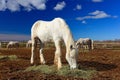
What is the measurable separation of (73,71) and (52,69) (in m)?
1.22

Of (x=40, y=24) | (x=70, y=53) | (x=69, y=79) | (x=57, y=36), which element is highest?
(x=40, y=24)

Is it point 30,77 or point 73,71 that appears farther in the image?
point 73,71

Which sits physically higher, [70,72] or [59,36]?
[59,36]

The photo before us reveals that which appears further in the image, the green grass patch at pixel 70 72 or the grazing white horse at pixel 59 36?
the grazing white horse at pixel 59 36

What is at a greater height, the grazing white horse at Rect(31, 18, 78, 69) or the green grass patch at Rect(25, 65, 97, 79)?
the grazing white horse at Rect(31, 18, 78, 69)

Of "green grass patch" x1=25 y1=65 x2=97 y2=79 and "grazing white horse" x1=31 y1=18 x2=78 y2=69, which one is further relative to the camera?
"grazing white horse" x1=31 y1=18 x2=78 y2=69

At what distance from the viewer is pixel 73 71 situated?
A: 10820 mm

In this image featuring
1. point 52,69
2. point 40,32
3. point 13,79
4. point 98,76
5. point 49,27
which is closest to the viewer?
point 13,79

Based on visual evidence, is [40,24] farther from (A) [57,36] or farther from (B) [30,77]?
(B) [30,77]

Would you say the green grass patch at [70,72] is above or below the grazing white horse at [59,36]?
below

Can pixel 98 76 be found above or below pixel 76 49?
below

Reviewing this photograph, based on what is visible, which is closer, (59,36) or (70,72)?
(70,72)

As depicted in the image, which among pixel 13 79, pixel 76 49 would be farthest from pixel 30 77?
pixel 76 49

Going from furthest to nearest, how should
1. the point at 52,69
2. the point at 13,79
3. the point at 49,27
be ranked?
the point at 49,27 < the point at 52,69 < the point at 13,79
